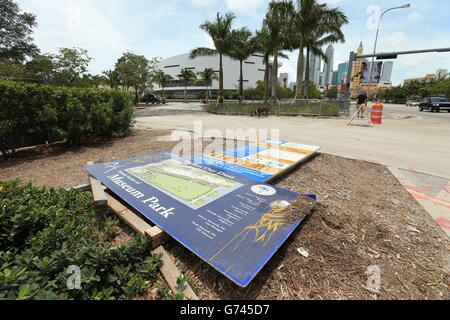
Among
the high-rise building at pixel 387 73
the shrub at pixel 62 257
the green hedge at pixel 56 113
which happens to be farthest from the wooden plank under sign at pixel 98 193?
the high-rise building at pixel 387 73

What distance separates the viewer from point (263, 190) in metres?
3.05

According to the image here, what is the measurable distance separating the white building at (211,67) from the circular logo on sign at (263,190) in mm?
77223

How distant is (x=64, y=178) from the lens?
167 inches

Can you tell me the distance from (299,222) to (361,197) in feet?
5.63

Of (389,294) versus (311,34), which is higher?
(311,34)

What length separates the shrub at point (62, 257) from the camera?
1.48 meters

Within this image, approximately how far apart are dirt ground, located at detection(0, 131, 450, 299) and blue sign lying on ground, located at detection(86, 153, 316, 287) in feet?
0.60

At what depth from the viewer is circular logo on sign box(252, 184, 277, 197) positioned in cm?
296

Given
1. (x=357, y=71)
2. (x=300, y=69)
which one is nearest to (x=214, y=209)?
(x=300, y=69)
